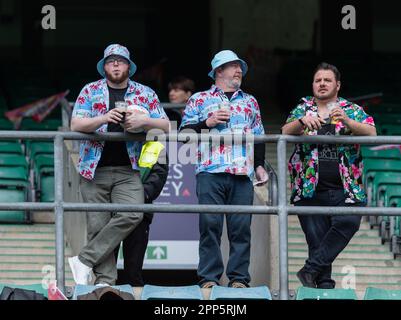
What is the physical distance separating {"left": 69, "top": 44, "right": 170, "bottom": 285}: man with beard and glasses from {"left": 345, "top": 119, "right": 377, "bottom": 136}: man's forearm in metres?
1.38

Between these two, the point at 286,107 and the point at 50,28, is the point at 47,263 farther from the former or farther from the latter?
the point at 50,28

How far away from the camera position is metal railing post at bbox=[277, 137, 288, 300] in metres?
10.9

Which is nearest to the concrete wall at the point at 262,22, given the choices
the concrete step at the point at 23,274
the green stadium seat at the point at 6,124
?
the green stadium seat at the point at 6,124

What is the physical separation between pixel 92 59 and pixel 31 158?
7.96 metres

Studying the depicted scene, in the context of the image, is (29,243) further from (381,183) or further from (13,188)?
(381,183)

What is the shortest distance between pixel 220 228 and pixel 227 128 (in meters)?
0.74

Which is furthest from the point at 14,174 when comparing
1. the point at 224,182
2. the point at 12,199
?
the point at 224,182

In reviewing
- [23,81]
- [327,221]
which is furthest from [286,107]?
[327,221]

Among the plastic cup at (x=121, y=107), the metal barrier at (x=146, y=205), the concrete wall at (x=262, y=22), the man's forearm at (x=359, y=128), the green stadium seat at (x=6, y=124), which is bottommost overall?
the metal barrier at (x=146, y=205)

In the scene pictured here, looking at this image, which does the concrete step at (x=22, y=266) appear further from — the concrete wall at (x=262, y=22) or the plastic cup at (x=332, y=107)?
the concrete wall at (x=262, y=22)

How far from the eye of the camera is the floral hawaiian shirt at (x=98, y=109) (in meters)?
11.1

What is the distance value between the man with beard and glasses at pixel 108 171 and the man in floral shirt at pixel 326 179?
112cm

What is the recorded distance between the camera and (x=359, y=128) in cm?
1096

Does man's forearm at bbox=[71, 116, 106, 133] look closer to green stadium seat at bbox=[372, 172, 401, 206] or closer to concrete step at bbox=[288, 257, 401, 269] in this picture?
concrete step at bbox=[288, 257, 401, 269]
